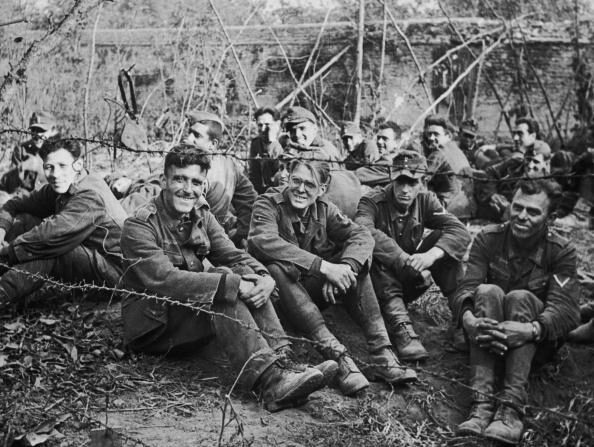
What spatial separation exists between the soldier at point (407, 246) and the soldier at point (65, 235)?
186 centimetres

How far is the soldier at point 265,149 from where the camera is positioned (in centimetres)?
760

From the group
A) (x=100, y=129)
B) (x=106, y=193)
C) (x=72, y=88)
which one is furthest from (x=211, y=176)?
(x=72, y=88)

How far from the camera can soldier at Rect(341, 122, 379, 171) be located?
839 cm

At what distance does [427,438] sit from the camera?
4.25 metres

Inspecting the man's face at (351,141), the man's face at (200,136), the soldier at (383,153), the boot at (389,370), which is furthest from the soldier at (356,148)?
the boot at (389,370)

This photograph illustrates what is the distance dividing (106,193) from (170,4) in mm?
8904

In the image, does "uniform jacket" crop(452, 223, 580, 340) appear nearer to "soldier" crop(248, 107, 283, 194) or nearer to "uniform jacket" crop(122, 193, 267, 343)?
"uniform jacket" crop(122, 193, 267, 343)

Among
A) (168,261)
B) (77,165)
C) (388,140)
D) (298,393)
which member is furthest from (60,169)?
(388,140)

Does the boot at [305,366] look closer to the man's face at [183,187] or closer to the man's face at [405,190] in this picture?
the man's face at [183,187]

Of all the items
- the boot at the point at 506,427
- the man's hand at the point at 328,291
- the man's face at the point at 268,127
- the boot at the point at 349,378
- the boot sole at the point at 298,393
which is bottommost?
the boot at the point at 506,427

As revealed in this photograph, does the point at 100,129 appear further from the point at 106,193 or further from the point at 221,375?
the point at 221,375

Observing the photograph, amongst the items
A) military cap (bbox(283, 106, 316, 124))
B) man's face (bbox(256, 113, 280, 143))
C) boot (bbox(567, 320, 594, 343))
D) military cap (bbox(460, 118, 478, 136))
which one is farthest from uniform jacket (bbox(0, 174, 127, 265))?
military cap (bbox(460, 118, 478, 136))

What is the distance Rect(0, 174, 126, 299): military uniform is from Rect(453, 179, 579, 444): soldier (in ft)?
8.05

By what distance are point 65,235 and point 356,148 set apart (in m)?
4.43
